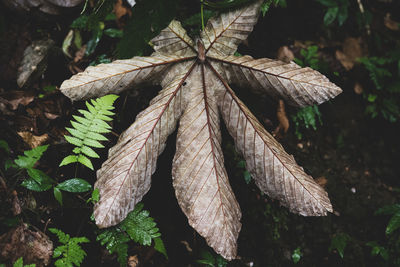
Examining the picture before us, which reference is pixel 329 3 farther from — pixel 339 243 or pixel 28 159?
pixel 28 159

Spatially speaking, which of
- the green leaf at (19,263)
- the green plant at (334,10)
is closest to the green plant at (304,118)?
the green plant at (334,10)

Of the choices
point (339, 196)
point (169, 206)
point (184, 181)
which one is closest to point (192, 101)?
point (184, 181)

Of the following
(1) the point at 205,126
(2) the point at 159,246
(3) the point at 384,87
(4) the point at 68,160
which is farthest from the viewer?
(3) the point at 384,87

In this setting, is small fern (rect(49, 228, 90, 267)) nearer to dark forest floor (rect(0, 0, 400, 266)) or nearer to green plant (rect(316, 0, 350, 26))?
dark forest floor (rect(0, 0, 400, 266))

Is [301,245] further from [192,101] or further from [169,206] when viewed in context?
[192,101]

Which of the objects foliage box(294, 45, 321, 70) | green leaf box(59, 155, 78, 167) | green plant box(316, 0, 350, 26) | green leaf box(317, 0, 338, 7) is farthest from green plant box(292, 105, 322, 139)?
green leaf box(59, 155, 78, 167)

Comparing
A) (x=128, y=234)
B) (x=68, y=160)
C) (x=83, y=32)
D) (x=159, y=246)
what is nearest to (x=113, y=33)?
(x=83, y=32)

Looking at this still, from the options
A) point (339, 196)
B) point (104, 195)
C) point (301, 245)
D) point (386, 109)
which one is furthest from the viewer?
point (386, 109)

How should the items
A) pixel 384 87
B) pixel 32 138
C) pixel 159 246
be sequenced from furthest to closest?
pixel 384 87 → pixel 32 138 → pixel 159 246
